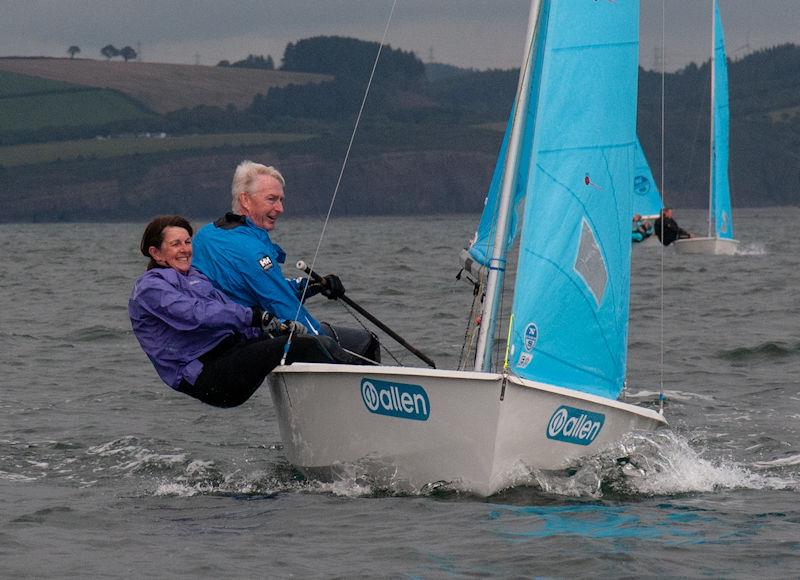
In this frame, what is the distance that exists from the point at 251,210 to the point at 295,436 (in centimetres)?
116

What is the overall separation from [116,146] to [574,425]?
431 ft

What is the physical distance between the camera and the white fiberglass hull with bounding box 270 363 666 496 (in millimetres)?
6238

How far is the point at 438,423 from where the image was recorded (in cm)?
633

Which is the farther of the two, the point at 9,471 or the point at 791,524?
the point at 9,471

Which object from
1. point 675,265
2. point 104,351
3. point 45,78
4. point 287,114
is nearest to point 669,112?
point 287,114

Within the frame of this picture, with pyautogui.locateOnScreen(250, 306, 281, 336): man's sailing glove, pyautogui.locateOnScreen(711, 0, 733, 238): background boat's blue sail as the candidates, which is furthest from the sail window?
pyautogui.locateOnScreen(711, 0, 733, 238): background boat's blue sail

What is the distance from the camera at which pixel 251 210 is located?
696 centimetres

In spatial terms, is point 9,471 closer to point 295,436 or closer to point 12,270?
point 295,436

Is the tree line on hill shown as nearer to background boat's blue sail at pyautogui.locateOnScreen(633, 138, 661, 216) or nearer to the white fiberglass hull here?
background boat's blue sail at pyautogui.locateOnScreen(633, 138, 661, 216)

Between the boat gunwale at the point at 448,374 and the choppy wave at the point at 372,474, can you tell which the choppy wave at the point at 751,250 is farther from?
the boat gunwale at the point at 448,374

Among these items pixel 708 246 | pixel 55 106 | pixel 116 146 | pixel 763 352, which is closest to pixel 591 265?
pixel 763 352

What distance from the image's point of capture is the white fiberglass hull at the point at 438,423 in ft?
20.5

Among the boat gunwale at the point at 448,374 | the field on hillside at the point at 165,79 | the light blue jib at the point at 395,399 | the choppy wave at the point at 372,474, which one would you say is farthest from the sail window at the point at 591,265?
the field on hillside at the point at 165,79

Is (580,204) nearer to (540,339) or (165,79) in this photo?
(540,339)
